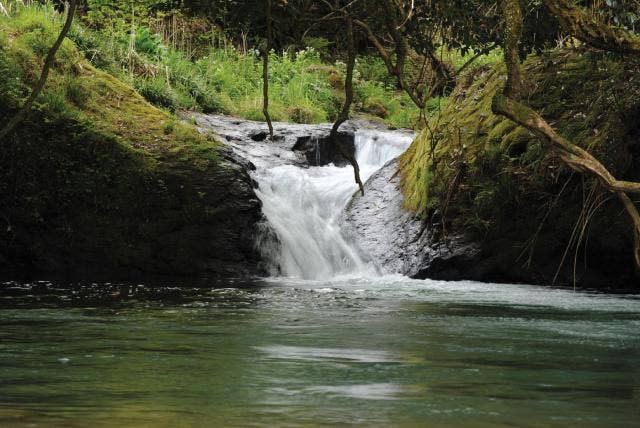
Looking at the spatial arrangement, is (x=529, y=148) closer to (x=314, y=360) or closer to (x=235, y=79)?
(x=314, y=360)

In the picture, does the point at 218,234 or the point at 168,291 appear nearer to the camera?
the point at 168,291

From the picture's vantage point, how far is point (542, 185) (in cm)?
991

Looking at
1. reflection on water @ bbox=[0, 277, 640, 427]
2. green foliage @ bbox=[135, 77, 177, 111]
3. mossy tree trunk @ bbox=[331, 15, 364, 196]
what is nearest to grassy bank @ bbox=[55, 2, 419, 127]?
green foliage @ bbox=[135, 77, 177, 111]

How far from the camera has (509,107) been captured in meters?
5.57

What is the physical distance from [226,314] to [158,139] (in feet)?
15.1

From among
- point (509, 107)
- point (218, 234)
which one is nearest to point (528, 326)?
point (509, 107)

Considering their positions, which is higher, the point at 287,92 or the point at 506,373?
the point at 287,92

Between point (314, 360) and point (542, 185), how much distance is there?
19.8 ft

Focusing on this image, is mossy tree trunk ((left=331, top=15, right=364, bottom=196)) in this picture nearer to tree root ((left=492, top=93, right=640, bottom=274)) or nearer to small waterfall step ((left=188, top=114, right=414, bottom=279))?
tree root ((left=492, top=93, right=640, bottom=274))

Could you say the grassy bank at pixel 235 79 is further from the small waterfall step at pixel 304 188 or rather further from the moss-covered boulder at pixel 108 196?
the moss-covered boulder at pixel 108 196

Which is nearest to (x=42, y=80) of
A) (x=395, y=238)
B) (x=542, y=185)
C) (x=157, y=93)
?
(x=542, y=185)

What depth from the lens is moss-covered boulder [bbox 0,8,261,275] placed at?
10.0 m

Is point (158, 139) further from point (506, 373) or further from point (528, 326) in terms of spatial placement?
point (506, 373)

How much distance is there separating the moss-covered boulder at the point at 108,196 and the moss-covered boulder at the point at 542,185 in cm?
216
